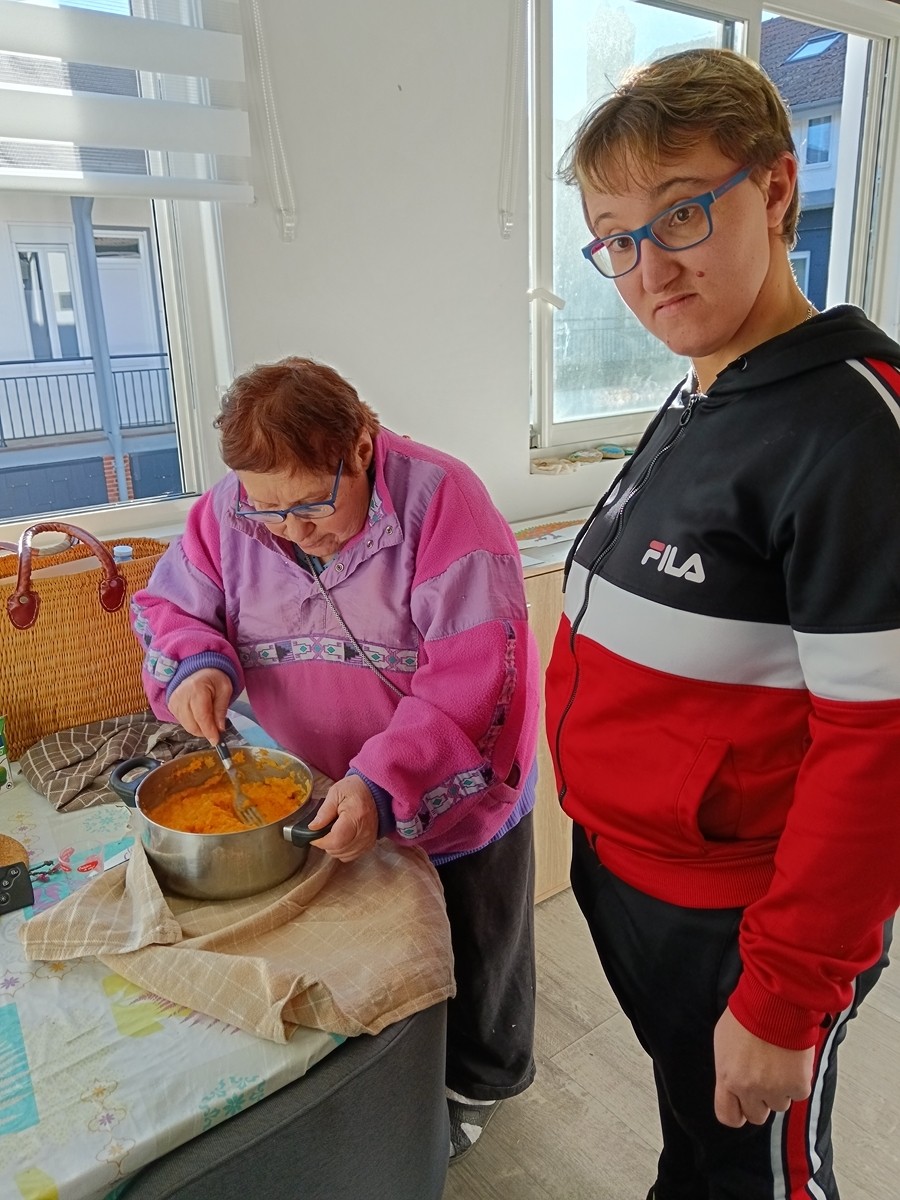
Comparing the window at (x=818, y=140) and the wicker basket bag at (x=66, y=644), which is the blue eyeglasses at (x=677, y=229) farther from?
the window at (x=818, y=140)

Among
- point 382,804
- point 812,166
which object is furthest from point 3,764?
point 812,166

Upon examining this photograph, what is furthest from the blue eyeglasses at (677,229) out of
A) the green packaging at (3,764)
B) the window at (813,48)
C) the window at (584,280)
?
the window at (813,48)

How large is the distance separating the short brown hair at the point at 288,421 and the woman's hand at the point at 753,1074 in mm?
724

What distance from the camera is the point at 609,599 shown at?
0.90 meters

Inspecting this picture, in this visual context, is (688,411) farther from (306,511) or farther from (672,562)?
(306,511)

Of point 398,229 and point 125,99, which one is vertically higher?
point 125,99

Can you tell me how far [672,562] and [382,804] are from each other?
1.42 ft

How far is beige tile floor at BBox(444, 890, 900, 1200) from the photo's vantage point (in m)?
1.51

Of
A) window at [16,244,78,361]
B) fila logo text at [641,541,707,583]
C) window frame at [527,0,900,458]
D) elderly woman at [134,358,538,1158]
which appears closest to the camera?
fila logo text at [641,541,707,583]

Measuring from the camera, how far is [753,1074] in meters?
0.75

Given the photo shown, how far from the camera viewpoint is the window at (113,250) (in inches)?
58.6

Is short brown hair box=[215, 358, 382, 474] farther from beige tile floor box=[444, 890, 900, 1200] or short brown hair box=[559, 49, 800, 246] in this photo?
beige tile floor box=[444, 890, 900, 1200]

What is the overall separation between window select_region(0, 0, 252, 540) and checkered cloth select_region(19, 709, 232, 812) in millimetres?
526

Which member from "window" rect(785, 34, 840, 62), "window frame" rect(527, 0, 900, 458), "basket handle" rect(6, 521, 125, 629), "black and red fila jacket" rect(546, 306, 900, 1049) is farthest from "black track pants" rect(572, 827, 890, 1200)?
"window" rect(785, 34, 840, 62)
